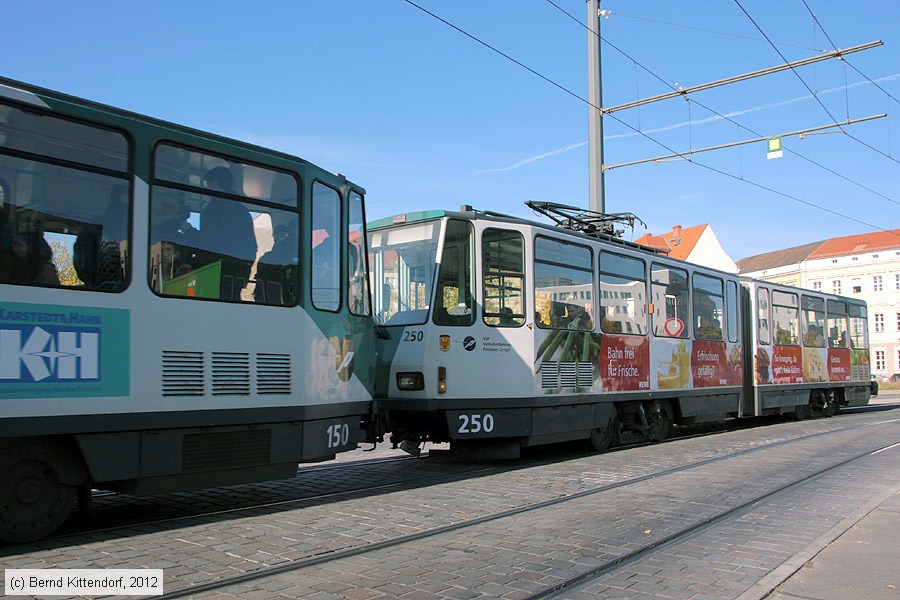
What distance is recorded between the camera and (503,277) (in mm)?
10219

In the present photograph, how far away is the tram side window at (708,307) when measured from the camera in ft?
48.9

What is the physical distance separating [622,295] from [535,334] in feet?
8.89

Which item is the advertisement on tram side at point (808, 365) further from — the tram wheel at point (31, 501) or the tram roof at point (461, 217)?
the tram wheel at point (31, 501)

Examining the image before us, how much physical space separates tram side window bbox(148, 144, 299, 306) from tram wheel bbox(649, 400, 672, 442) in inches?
316

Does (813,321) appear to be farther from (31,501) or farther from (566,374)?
(31,501)

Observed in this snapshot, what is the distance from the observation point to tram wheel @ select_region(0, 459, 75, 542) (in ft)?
18.1

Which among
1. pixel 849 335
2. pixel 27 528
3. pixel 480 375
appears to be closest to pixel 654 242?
pixel 849 335

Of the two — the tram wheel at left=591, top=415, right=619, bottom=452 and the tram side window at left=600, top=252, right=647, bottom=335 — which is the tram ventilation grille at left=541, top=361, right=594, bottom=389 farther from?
the tram wheel at left=591, top=415, right=619, bottom=452

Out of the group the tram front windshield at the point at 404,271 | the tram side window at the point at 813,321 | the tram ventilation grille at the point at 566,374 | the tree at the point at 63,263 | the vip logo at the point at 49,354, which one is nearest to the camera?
the vip logo at the point at 49,354

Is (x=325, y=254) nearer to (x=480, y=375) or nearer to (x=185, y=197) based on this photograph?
(x=185, y=197)

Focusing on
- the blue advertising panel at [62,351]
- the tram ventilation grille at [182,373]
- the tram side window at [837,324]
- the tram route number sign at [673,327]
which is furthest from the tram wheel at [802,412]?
the blue advertising panel at [62,351]

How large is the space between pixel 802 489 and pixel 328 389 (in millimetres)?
5294

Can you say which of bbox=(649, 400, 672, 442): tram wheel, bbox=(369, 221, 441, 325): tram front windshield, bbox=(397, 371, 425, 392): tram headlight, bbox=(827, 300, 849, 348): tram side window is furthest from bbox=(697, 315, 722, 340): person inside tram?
bbox=(827, 300, 849, 348): tram side window

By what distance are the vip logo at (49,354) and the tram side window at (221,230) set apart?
29.6 inches
